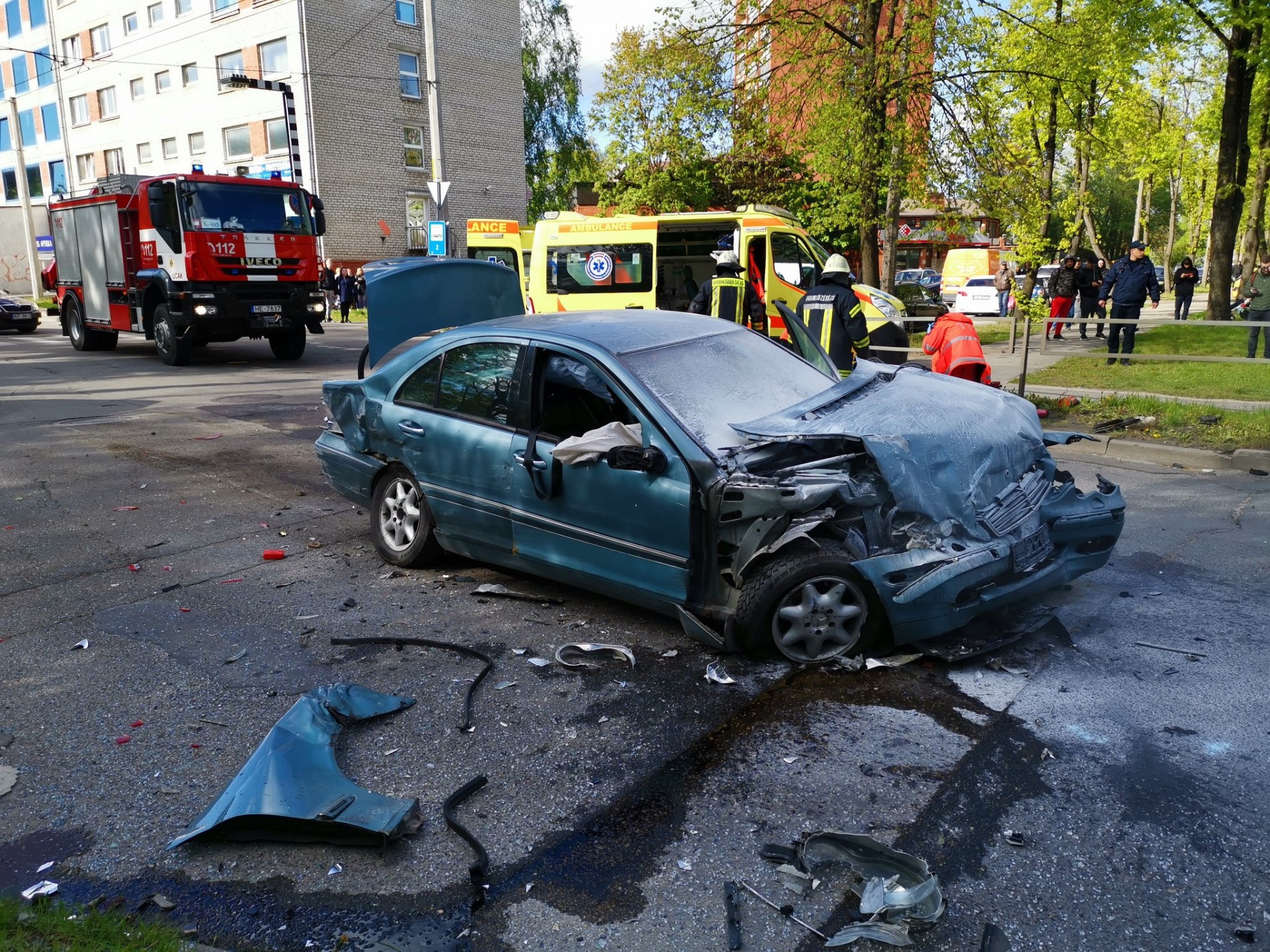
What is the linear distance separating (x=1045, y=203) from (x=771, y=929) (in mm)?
15549

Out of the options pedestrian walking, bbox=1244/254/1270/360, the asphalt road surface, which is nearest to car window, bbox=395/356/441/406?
the asphalt road surface

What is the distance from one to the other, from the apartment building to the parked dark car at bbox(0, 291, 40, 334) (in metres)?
9.12

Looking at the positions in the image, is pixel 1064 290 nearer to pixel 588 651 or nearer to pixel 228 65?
pixel 588 651

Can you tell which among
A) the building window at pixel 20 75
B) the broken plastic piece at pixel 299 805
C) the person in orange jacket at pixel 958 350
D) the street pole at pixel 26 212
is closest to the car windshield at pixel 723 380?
the broken plastic piece at pixel 299 805

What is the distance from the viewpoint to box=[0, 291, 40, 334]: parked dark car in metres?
25.5

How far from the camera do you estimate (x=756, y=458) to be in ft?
14.0

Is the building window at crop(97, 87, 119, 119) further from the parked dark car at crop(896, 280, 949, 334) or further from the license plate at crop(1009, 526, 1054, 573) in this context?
the license plate at crop(1009, 526, 1054, 573)

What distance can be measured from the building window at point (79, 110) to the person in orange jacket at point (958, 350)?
152 ft

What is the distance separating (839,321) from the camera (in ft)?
27.6

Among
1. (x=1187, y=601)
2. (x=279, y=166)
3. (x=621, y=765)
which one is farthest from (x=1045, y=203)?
(x=279, y=166)

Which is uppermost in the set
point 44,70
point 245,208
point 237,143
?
point 44,70

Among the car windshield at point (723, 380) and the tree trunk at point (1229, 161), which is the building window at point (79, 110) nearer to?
the tree trunk at point (1229, 161)

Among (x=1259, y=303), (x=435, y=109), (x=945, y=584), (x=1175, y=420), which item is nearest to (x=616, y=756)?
(x=945, y=584)

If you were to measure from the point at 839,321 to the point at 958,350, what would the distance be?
1209mm
